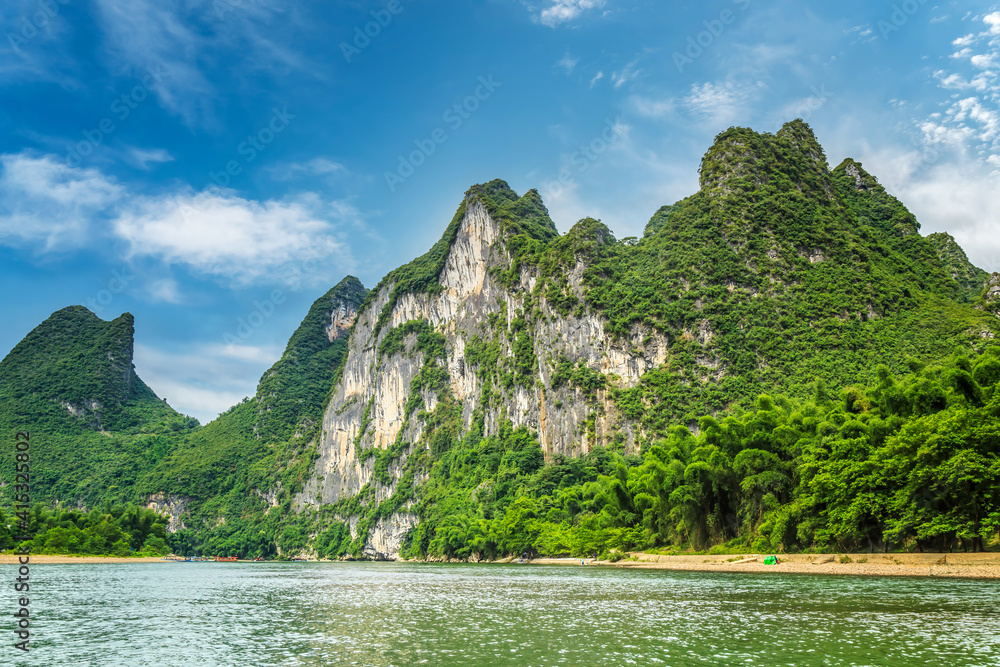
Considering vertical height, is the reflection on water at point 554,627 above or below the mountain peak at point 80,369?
below

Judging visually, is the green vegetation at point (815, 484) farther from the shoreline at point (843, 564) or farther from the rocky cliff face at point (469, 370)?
the rocky cliff face at point (469, 370)

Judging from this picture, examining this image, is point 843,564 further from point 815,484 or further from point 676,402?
point 676,402

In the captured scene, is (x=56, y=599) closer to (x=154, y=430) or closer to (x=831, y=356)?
(x=831, y=356)

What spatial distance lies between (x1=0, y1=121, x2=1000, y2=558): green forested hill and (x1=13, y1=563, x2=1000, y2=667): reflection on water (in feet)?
27.8

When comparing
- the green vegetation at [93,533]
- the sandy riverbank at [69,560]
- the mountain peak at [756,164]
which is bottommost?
the sandy riverbank at [69,560]

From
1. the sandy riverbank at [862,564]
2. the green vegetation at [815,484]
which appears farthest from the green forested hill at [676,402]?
the sandy riverbank at [862,564]

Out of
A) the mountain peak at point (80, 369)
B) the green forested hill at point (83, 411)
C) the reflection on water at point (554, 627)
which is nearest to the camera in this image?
the reflection on water at point (554, 627)

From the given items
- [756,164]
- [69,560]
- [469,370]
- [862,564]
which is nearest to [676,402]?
[756,164]

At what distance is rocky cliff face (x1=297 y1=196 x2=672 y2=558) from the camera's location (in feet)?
260

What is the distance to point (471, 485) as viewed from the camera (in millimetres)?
87438

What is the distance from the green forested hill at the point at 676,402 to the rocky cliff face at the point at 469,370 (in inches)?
34.9

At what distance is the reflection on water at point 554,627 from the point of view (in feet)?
40.1

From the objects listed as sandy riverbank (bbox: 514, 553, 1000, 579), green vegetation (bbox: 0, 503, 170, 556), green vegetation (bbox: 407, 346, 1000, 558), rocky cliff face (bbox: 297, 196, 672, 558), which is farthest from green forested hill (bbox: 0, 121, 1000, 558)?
green vegetation (bbox: 0, 503, 170, 556)

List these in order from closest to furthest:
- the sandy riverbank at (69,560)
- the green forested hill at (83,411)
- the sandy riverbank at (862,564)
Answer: the sandy riverbank at (862,564)
the sandy riverbank at (69,560)
the green forested hill at (83,411)
